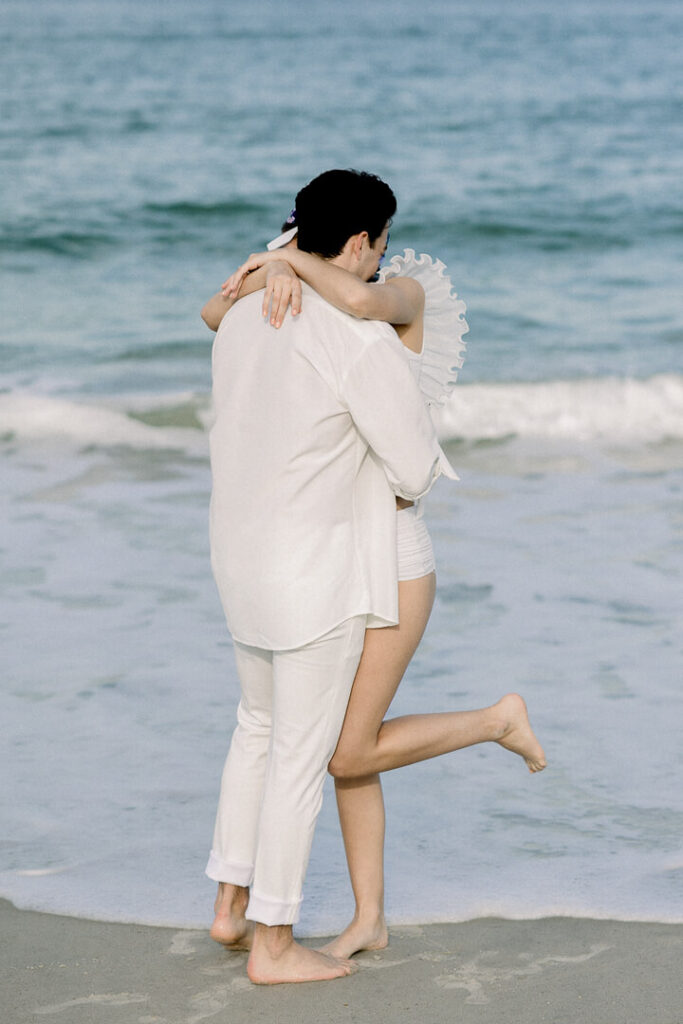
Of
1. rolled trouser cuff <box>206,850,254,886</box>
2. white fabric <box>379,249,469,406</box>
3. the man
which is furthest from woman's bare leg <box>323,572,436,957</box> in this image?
white fabric <box>379,249,469,406</box>

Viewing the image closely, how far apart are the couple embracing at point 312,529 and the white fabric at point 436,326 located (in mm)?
78

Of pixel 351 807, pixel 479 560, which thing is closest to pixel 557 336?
pixel 479 560

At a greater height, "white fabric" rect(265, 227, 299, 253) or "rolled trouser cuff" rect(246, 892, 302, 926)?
"white fabric" rect(265, 227, 299, 253)

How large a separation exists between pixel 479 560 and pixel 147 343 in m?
5.59

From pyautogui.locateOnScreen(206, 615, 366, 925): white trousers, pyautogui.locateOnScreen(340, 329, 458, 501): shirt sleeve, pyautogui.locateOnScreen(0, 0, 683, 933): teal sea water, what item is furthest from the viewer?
pyautogui.locateOnScreen(0, 0, 683, 933): teal sea water

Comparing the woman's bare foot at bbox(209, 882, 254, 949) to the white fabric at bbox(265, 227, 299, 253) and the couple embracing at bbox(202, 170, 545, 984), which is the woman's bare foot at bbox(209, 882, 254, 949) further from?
the white fabric at bbox(265, 227, 299, 253)

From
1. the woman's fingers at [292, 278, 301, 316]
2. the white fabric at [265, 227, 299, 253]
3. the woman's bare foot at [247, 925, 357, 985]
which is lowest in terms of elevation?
the woman's bare foot at [247, 925, 357, 985]

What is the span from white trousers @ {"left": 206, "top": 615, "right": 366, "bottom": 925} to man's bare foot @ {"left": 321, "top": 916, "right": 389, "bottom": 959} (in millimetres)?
206

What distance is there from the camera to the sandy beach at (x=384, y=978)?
261cm

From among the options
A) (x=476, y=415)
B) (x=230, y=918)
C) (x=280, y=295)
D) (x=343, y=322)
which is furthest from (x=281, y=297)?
(x=476, y=415)

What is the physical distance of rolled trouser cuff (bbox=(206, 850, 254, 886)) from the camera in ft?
9.32

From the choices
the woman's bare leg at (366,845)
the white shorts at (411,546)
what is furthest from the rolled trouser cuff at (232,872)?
the white shorts at (411,546)

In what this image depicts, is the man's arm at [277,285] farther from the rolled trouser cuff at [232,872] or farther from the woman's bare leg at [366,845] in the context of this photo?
the rolled trouser cuff at [232,872]

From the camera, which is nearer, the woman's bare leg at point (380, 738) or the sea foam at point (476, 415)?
the woman's bare leg at point (380, 738)
